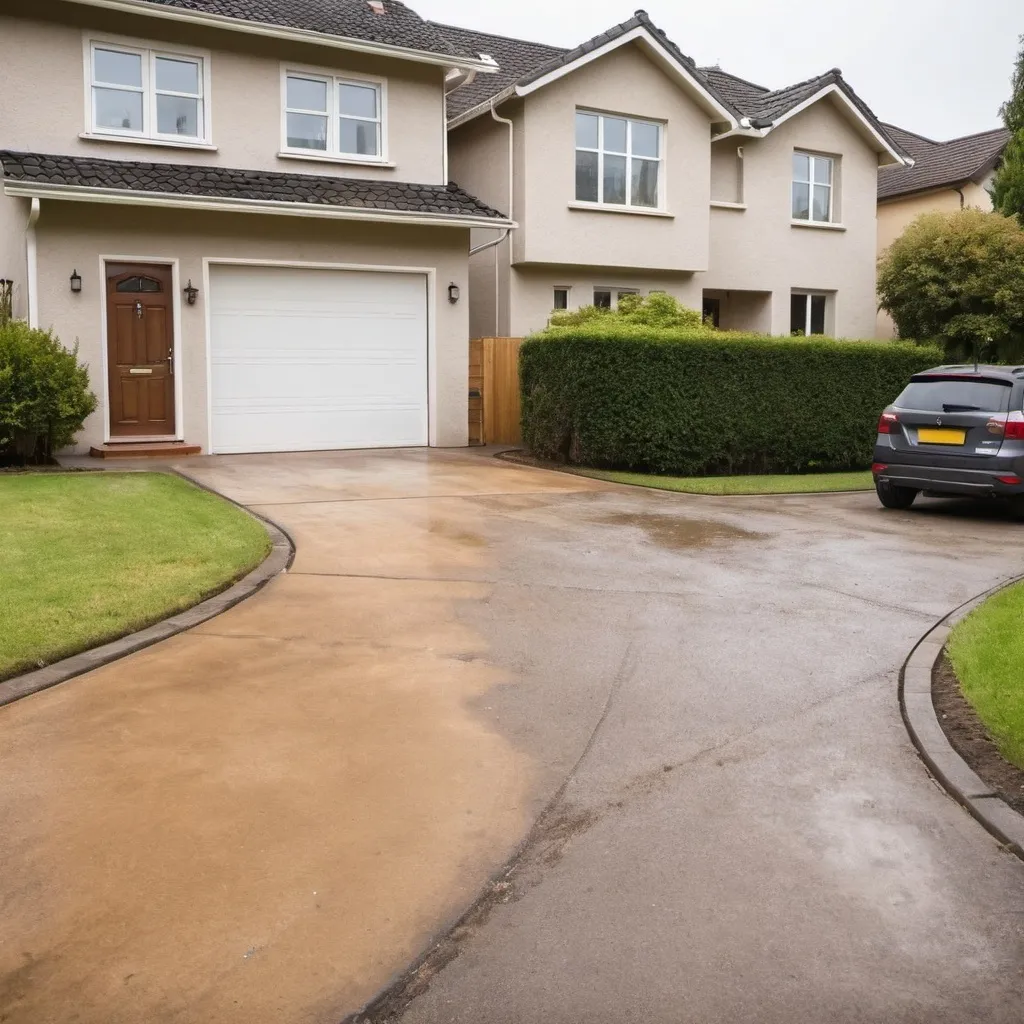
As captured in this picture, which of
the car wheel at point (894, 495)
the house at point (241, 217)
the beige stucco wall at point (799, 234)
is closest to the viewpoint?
the car wheel at point (894, 495)

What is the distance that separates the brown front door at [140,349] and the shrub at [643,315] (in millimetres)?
6210

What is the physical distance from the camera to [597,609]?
306 inches

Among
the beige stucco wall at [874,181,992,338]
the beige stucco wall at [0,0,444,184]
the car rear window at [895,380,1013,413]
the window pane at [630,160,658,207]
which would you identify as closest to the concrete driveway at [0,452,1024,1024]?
the car rear window at [895,380,1013,413]

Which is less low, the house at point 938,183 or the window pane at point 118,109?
the house at point 938,183

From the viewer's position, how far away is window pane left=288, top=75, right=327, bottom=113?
1850 cm

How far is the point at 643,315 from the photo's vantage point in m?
18.8

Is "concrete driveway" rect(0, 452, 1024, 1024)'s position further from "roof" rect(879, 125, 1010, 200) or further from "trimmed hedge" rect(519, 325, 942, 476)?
"roof" rect(879, 125, 1010, 200)

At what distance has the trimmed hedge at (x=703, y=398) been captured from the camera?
50.6 feet

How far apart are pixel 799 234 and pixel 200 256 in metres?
13.9

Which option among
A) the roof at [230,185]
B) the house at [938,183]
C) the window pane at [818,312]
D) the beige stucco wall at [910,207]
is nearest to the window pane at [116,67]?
the roof at [230,185]

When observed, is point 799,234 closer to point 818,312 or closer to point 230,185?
point 818,312

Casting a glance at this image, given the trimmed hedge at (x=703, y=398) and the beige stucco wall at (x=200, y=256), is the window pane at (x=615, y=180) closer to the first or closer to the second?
the beige stucco wall at (x=200, y=256)

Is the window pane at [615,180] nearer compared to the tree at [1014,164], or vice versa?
the window pane at [615,180]

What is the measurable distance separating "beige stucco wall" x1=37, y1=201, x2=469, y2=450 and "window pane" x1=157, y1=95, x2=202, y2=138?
1669 millimetres
